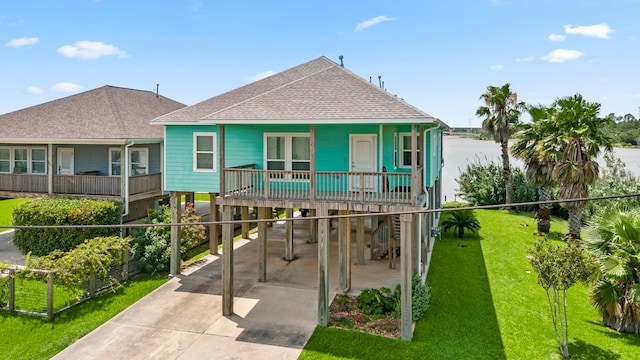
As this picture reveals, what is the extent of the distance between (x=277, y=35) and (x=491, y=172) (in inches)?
803

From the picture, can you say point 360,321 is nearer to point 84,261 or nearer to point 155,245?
point 84,261

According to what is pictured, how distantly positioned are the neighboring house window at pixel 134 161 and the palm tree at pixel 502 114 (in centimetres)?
2379

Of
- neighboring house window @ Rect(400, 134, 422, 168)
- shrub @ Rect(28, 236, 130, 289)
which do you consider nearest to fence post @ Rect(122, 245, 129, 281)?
shrub @ Rect(28, 236, 130, 289)

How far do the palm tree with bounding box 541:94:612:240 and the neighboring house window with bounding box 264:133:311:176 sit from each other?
1250 cm

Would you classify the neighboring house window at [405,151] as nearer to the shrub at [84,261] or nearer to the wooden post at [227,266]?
the wooden post at [227,266]

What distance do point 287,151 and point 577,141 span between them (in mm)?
13654

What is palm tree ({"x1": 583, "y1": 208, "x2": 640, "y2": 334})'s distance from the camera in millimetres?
11742

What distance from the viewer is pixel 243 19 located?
67.9 feet

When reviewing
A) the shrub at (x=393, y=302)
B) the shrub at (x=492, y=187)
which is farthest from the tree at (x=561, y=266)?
the shrub at (x=492, y=187)

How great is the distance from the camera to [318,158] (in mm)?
15062

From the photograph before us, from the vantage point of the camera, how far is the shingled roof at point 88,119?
19125mm

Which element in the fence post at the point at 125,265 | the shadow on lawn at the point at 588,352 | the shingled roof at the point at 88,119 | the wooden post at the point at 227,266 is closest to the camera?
the shadow on lawn at the point at 588,352

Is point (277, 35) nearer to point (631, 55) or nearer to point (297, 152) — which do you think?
point (297, 152)

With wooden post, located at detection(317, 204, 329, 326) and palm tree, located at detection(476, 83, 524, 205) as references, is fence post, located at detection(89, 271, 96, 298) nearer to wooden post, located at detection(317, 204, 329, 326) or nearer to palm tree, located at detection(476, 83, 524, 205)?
wooden post, located at detection(317, 204, 329, 326)
